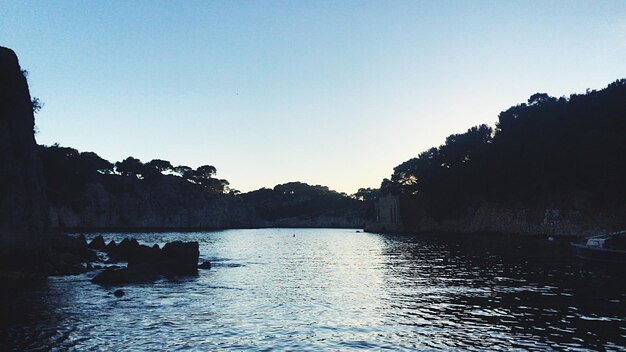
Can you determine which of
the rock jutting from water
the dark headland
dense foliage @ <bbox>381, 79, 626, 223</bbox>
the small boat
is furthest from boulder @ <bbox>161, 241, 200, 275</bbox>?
dense foliage @ <bbox>381, 79, 626, 223</bbox>

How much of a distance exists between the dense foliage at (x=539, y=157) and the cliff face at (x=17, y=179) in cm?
9527

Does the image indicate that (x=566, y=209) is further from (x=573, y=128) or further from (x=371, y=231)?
(x=371, y=231)

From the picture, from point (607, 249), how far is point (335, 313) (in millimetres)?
34784

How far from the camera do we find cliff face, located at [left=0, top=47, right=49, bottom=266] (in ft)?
128

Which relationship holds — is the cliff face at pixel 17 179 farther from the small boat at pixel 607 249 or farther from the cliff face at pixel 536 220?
the cliff face at pixel 536 220

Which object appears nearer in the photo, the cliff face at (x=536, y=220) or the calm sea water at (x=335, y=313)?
the calm sea water at (x=335, y=313)

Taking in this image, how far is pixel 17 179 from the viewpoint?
134 feet

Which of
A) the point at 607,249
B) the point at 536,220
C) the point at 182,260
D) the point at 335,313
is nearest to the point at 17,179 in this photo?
the point at 182,260

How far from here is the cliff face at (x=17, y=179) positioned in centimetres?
3909

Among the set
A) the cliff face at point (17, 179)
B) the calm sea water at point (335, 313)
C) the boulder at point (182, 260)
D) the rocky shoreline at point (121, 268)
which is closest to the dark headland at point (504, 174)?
the cliff face at point (17, 179)

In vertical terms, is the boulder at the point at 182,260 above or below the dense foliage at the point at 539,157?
below

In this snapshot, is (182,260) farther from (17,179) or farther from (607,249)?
(607,249)

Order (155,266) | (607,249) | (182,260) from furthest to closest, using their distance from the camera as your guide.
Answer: (607,249) → (182,260) → (155,266)

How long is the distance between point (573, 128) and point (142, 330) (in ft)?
356
